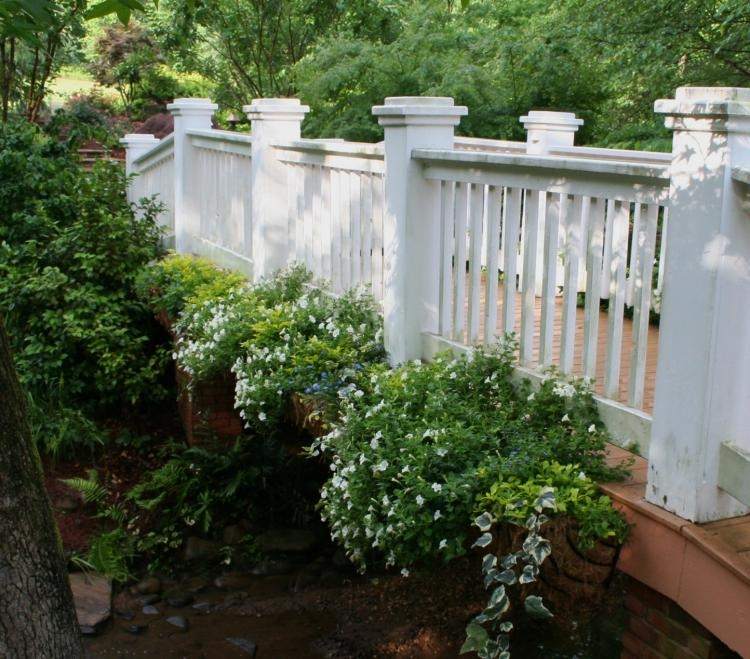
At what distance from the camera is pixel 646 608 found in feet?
12.1

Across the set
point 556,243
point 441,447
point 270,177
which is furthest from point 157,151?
point 441,447

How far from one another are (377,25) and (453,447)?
12784mm

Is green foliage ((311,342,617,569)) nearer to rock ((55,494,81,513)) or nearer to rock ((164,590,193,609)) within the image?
rock ((164,590,193,609))

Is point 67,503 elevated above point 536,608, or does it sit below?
below

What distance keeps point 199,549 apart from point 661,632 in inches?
188

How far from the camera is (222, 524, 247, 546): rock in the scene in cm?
772

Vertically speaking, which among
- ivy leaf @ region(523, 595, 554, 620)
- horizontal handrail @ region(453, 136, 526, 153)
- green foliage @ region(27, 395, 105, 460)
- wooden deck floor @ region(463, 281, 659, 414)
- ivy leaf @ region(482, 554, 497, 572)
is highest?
horizontal handrail @ region(453, 136, 526, 153)

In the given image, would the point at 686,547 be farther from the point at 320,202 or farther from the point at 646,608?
the point at 320,202

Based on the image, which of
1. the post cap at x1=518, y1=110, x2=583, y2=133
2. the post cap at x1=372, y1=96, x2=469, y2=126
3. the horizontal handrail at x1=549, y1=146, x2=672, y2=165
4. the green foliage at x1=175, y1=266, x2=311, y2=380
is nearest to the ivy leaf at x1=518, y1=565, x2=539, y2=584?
the post cap at x1=372, y1=96, x2=469, y2=126

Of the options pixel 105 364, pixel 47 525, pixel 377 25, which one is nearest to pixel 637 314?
pixel 47 525

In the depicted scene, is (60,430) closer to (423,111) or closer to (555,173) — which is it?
(423,111)

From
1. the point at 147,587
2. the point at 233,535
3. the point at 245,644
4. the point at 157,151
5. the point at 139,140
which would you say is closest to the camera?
the point at 245,644

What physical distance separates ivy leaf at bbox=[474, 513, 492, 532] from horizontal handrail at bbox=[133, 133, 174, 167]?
672 cm

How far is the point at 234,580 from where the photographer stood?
7.35 meters
